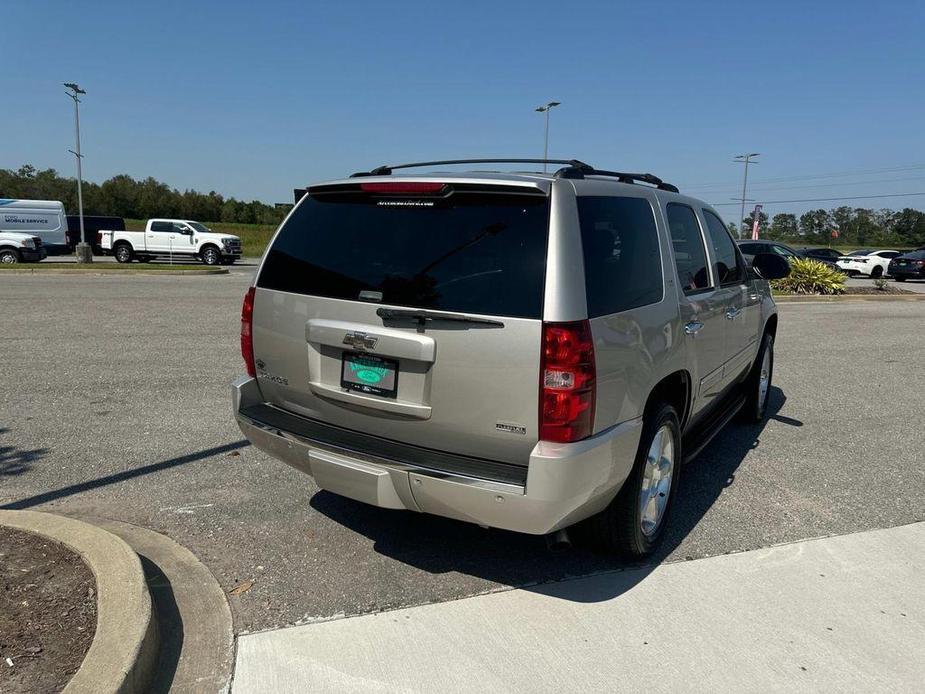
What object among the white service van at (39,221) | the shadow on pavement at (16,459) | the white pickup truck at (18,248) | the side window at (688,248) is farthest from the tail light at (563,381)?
the white service van at (39,221)

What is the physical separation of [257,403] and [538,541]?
5.62ft

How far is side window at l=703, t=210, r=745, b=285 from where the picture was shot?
4.81 meters

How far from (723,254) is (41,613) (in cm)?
453

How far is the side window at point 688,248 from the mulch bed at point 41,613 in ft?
10.9

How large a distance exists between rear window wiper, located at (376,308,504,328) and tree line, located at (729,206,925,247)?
77.3m

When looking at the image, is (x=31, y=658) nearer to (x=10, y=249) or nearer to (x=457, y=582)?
(x=457, y=582)

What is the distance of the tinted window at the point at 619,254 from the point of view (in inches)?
121

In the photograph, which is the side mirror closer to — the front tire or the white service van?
the front tire

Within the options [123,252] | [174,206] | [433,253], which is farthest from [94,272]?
[174,206]

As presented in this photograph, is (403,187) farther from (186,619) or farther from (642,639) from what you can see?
(642,639)

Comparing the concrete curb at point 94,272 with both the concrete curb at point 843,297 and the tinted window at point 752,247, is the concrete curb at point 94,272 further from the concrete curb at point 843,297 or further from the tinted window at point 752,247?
the tinted window at point 752,247

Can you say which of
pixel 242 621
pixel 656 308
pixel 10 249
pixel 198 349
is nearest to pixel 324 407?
pixel 242 621

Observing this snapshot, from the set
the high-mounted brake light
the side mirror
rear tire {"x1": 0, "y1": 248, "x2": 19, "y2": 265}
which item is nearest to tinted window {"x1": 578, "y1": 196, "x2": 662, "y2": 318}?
the high-mounted brake light

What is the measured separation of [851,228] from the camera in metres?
98.0
